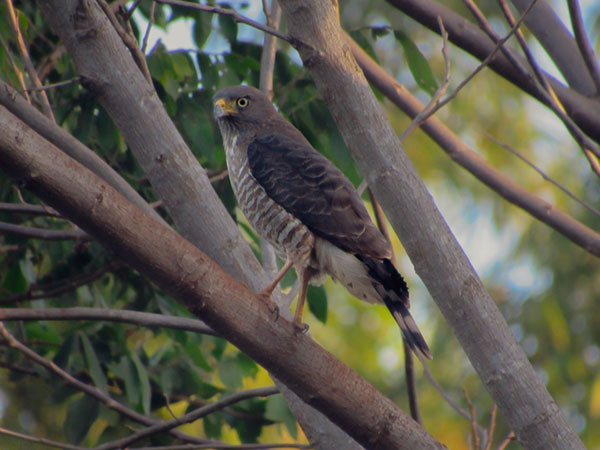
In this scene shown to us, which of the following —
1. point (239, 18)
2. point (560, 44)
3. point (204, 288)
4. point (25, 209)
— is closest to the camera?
point (204, 288)

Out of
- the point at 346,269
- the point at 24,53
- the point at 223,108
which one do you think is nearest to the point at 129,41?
the point at 24,53

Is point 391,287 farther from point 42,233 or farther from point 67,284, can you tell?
point 67,284

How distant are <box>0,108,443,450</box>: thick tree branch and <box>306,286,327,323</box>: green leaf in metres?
1.56

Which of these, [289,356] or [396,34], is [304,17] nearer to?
[396,34]

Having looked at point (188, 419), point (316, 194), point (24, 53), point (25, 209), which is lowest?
point (188, 419)

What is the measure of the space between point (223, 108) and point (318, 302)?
111 cm

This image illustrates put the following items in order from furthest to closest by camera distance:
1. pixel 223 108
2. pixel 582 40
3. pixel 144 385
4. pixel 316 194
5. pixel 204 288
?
pixel 223 108
pixel 144 385
pixel 316 194
pixel 582 40
pixel 204 288

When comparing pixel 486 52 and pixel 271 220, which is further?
pixel 486 52

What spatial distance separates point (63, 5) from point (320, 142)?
5.25 feet

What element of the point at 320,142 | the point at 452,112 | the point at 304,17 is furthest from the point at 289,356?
the point at 452,112

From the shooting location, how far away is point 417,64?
4016 mm

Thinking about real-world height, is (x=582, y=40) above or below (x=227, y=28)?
above

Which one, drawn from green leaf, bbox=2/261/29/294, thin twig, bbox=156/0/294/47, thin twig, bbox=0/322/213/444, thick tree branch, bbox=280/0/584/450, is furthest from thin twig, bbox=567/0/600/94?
green leaf, bbox=2/261/29/294

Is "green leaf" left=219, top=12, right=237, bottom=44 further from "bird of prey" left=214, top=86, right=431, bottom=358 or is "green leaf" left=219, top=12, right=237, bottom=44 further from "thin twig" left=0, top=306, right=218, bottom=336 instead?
"thin twig" left=0, top=306, right=218, bottom=336
